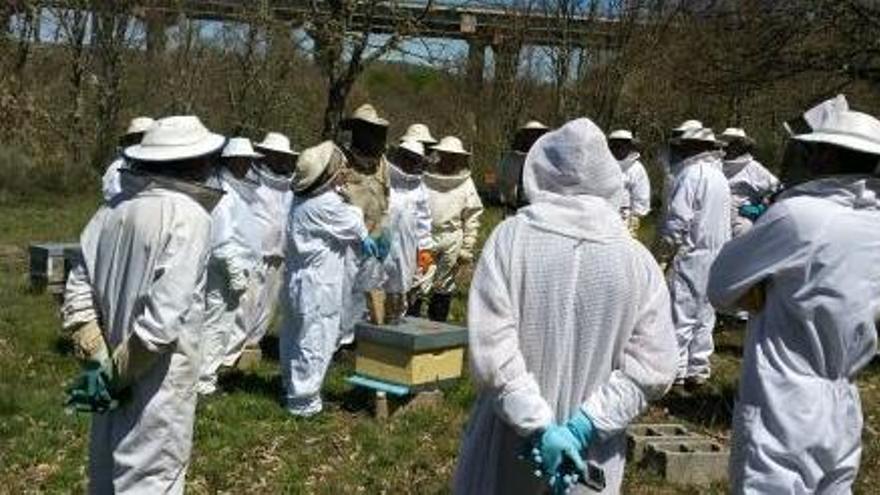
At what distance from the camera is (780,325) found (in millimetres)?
4070

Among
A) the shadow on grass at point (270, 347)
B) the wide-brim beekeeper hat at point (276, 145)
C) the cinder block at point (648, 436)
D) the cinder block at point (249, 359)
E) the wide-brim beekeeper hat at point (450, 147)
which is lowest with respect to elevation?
the shadow on grass at point (270, 347)

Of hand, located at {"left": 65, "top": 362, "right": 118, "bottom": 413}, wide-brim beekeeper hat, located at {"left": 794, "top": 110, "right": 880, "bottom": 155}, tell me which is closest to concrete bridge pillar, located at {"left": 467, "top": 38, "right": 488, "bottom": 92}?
wide-brim beekeeper hat, located at {"left": 794, "top": 110, "right": 880, "bottom": 155}

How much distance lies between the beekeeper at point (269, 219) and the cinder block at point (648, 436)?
362 cm

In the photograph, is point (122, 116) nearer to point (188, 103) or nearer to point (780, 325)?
point (188, 103)

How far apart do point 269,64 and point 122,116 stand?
14.5ft

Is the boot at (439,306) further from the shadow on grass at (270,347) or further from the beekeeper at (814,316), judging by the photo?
the beekeeper at (814,316)

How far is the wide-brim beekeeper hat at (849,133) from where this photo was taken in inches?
159

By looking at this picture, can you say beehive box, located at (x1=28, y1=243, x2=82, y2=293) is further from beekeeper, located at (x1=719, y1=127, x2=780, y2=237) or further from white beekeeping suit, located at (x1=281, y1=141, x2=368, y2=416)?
beekeeper, located at (x1=719, y1=127, x2=780, y2=237)

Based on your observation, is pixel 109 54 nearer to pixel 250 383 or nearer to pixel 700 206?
pixel 250 383

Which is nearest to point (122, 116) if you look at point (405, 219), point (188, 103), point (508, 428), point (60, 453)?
point (188, 103)

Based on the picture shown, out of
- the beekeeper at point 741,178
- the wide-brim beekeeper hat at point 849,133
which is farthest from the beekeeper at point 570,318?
the beekeeper at point 741,178

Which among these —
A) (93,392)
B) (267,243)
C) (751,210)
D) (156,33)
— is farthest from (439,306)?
(156,33)

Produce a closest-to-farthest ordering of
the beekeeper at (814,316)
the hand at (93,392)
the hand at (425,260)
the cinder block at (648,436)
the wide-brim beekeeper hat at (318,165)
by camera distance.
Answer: the beekeeper at (814,316)
the hand at (93,392)
the cinder block at (648,436)
the wide-brim beekeeper hat at (318,165)
the hand at (425,260)

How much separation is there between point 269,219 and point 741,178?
5.72m
